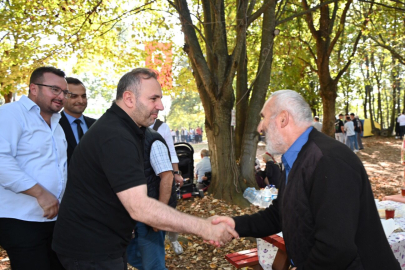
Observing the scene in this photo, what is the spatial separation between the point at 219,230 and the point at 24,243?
155 cm

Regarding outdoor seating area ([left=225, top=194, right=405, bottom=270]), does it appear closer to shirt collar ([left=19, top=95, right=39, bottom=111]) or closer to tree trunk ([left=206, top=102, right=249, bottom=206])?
shirt collar ([left=19, top=95, right=39, bottom=111])

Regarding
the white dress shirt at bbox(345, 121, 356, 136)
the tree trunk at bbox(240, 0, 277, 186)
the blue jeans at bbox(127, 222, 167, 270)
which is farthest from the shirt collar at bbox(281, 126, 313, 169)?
the white dress shirt at bbox(345, 121, 356, 136)

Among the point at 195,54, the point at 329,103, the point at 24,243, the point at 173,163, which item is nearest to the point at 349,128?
the point at 329,103

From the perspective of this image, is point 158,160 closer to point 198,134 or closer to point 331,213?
point 331,213

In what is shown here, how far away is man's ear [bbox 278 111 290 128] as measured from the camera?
2.24 m

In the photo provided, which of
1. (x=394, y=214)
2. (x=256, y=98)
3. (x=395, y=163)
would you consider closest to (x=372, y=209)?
(x=394, y=214)

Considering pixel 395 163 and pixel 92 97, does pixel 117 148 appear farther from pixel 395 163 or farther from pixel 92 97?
pixel 92 97

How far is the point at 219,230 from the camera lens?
2574 millimetres

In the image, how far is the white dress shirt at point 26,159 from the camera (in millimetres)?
2668

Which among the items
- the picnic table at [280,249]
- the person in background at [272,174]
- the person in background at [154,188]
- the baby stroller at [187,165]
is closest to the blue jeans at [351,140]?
the person in background at [272,174]

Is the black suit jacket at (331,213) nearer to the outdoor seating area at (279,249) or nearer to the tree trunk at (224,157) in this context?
the outdoor seating area at (279,249)

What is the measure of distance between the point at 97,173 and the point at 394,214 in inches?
144

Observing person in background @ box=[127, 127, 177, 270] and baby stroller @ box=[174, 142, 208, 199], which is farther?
baby stroller @ box=[174, 142, 208, 199]

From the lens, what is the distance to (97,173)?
2.21 meters
